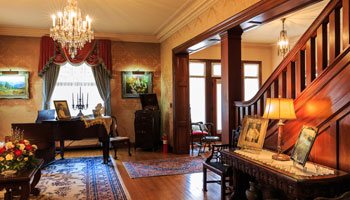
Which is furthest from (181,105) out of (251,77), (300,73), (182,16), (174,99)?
(300,73)

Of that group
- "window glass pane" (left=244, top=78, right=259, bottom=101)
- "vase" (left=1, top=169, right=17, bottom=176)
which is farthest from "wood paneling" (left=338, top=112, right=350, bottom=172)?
"window glass pane" (left=244, top=78, right=259, bottom=101)

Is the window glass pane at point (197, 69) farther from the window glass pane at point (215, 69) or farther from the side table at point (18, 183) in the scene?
the side table at point (18, 183)

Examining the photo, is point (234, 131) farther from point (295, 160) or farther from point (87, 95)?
point (87, 95)

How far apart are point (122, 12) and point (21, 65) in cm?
320

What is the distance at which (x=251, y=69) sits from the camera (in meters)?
9.20

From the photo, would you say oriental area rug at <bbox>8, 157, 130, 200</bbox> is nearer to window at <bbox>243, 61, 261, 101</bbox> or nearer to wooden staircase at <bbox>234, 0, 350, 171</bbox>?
wooden staircase at <bbox>234, 0, 350, 171</bbox>

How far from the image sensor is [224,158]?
347cm

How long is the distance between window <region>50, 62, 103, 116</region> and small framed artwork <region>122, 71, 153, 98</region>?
76 cm

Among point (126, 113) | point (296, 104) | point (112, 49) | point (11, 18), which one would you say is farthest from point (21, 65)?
point (296, 104)

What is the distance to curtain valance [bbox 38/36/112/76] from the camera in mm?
7164

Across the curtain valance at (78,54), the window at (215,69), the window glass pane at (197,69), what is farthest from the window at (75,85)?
the window at (215,69)

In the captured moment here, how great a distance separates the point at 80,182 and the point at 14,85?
3.93 m

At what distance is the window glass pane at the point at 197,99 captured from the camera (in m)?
8.66

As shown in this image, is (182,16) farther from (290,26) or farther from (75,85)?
(75,85)
